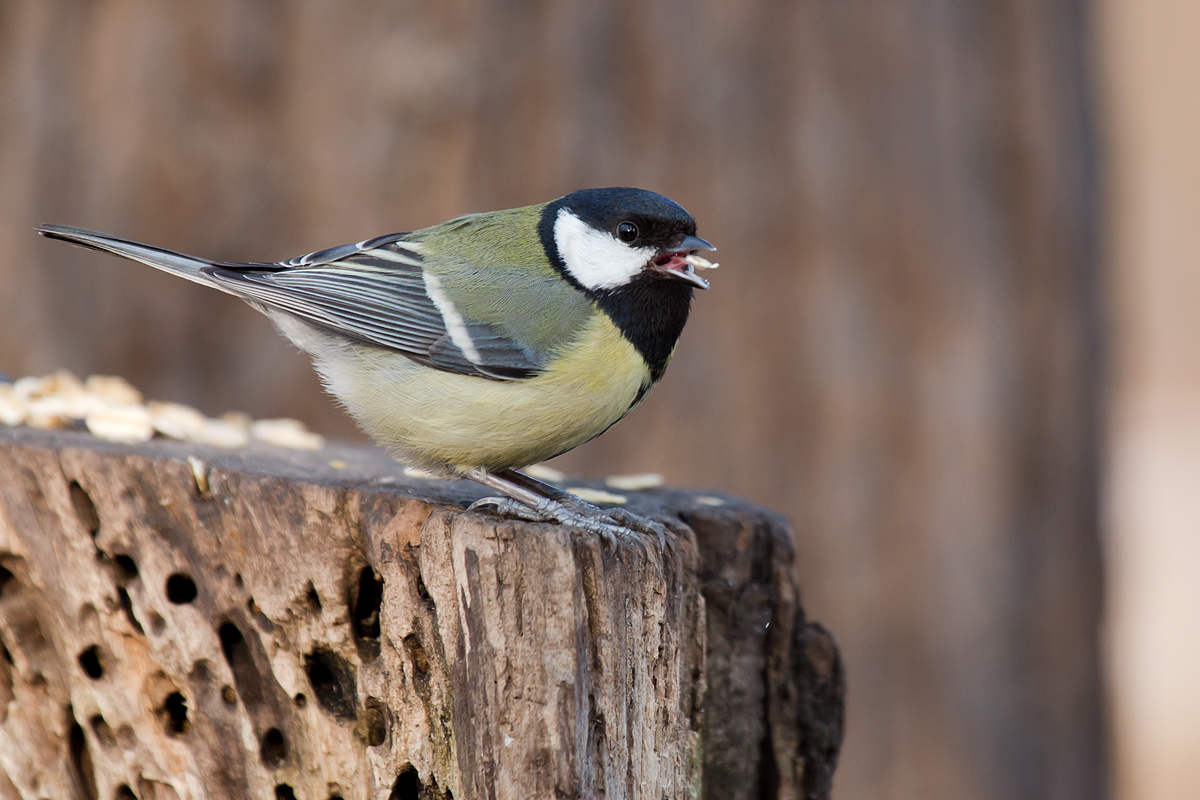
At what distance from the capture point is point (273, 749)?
2.27 meters

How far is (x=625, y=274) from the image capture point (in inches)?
101

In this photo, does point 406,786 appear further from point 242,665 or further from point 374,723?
point 242,665

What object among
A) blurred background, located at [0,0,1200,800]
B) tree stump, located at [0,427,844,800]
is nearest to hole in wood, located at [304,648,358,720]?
tree stump, located at [0,427,844,800]

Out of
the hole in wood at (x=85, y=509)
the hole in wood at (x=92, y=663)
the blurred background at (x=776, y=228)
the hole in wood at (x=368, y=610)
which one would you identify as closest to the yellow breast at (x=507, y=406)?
the hole in wood at (x=368, y=610)

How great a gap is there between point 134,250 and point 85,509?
656 millimetres

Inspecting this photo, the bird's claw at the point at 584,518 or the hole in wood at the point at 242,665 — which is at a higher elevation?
the bird's claw at the point at 584,518

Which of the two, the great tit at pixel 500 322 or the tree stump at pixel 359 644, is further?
the great tit at pixel 500 322

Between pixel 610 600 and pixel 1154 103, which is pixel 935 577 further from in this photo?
Answer: pixel 1154 103

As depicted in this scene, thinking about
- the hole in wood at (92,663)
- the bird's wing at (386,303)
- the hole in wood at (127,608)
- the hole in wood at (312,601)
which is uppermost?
the bird's wing at (386,303)

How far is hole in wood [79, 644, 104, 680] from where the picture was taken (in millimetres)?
2357

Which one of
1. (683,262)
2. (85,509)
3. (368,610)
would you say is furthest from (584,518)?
(85,509)

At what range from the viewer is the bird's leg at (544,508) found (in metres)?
2.14

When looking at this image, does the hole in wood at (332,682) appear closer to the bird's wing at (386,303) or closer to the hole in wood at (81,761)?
the hole in wood at (81,761)

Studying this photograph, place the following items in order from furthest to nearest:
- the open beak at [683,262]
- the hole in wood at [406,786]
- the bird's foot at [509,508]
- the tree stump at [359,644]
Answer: the open beak at [683,262]
the bird's foot at [509,508]
the hole in wood at [406,786]
the tree stump at [359,644]
